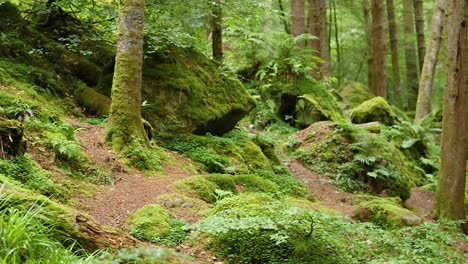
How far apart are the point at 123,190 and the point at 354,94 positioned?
1644 centimetres

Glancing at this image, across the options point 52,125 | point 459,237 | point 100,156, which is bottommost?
point 459,237

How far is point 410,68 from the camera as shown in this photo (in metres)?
23.8

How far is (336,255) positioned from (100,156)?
11.8 ft

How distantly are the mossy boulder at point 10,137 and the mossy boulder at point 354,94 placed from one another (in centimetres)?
1589

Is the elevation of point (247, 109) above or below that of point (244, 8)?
below

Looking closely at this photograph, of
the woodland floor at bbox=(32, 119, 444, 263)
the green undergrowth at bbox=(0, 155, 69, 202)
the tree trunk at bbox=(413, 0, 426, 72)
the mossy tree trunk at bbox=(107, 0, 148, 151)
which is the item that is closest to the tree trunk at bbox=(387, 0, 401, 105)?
the tree trunk at bbox=(413, 0, 426, 72)

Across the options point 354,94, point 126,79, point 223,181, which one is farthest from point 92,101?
point 354,94

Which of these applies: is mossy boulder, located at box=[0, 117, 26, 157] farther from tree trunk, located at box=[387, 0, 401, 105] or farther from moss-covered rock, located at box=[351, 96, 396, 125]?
tree trunk, located at box=[387, 0, 401, 105]

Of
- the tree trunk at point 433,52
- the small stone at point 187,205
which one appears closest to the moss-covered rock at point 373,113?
the tree trunk at point 433,52

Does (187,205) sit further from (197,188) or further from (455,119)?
(455,119)

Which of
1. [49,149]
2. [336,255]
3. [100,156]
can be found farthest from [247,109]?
[336,255]

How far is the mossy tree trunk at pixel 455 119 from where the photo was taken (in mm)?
8039

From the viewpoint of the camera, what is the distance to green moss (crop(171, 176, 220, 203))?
652 centimetres

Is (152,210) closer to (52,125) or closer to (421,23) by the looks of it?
(52,125)
